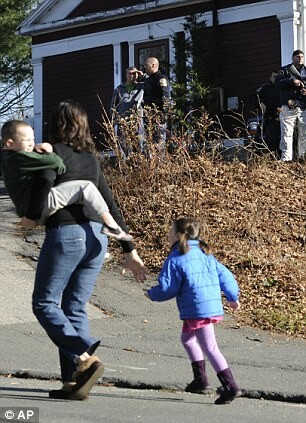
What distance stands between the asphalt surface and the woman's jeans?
3.73 feet

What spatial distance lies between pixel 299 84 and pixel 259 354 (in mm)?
8871

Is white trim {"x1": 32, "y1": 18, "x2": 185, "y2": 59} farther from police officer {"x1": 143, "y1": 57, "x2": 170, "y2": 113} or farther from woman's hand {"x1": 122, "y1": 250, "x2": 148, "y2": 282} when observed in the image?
woman's hand {"x1": 122, "y1": 250, "x2": 148, "y2": 282}

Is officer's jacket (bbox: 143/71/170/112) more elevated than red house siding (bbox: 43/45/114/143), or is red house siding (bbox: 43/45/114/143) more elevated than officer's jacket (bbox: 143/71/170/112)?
red house siding (bbox: 43/45/114/143)

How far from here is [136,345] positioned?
9.40 m

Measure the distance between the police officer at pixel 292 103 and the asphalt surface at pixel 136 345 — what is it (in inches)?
209

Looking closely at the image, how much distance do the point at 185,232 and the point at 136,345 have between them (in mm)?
2892

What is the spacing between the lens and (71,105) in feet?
21.4

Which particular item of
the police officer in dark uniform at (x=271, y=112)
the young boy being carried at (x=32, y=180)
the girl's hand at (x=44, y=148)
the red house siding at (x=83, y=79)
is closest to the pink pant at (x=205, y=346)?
the young boy being carried at (x=32, y=180)

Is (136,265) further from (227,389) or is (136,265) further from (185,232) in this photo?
(227,389)

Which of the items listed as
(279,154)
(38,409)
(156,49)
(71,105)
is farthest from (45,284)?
(156,49)

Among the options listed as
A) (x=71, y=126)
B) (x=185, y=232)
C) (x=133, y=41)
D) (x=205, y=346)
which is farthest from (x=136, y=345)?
(x=133, y=41)

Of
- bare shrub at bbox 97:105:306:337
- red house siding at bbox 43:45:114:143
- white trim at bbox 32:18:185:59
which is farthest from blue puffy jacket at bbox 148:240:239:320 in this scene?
red house siding at bbox 43:45:114:143

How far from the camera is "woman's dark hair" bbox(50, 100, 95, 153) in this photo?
21.4ft

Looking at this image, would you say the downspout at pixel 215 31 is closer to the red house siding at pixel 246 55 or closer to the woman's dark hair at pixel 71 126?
the red house siding at pixel 246 55
